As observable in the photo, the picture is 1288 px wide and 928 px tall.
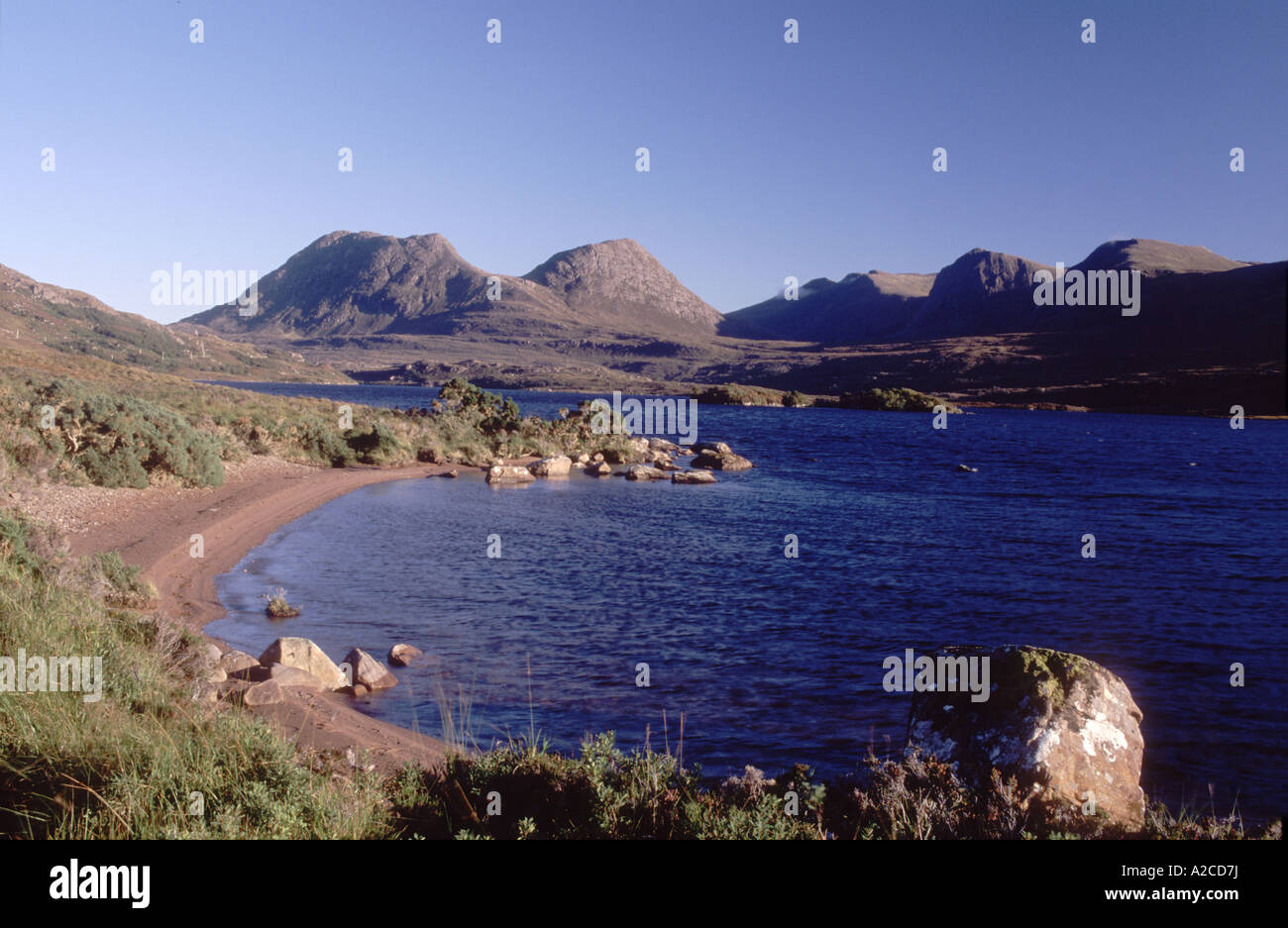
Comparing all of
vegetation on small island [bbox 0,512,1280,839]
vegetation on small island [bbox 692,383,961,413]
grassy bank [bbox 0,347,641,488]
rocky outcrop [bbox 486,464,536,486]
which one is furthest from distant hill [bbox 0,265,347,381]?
vegetation on small island [bbox 0,512,1280,839]

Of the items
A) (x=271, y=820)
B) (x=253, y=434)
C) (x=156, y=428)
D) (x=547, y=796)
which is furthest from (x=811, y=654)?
(x=253, y=434)

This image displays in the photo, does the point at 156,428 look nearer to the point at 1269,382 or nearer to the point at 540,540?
the point at 540,540

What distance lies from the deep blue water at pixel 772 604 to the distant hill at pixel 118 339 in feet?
356

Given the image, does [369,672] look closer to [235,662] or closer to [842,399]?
[235,662]

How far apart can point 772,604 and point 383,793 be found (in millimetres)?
11855

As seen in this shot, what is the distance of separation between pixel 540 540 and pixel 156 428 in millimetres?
12799

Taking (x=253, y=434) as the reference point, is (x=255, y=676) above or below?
below

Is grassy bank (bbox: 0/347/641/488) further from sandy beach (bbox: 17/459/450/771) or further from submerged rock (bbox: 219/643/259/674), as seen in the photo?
submerged rock (bbox: 219/643/259/674)

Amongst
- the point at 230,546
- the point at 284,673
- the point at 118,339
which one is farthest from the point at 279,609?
the point at 118,339

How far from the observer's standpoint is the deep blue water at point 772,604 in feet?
34.2

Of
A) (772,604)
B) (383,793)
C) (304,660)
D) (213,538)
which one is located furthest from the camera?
(213,538)

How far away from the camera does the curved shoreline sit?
28.7 ft

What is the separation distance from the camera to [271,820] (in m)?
4.69

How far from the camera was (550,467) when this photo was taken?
130ft
